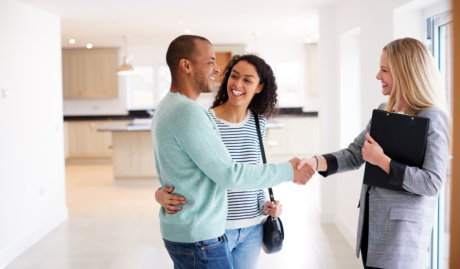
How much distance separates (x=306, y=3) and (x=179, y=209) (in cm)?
431

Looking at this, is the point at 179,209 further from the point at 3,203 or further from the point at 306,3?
the point at 306,3

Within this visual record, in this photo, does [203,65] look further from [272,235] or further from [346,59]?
[346,59]

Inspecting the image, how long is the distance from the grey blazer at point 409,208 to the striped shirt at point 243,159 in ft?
1.54

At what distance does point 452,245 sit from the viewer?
0.77 meters

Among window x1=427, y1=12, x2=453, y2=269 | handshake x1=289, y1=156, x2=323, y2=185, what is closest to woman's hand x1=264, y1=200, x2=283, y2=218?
handshake x1=289, y1=156, x2=323, y2=185

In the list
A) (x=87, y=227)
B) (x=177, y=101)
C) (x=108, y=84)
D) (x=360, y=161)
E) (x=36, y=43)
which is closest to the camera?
(x=177, y=101)

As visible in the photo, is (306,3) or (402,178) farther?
(306,3)

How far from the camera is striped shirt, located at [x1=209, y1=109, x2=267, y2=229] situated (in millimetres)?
2057

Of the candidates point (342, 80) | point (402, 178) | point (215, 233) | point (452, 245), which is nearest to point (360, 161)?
point (402, 178)

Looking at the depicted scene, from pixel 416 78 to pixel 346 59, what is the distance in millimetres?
3592

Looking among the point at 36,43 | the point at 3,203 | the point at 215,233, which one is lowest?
the point at 3,203

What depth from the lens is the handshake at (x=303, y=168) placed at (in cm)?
183

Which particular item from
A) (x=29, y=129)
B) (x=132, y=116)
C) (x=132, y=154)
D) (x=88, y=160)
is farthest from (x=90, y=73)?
(x=29, y=129)

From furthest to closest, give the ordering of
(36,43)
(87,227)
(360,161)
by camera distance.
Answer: (87,227)
(36,43)
(360,161)
